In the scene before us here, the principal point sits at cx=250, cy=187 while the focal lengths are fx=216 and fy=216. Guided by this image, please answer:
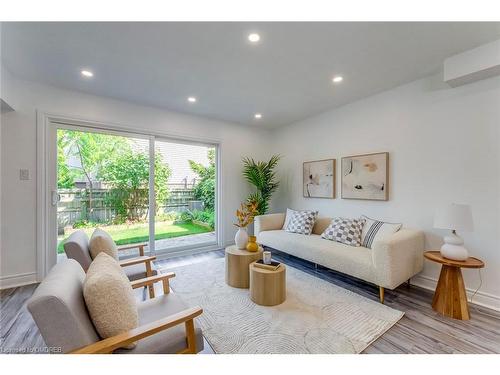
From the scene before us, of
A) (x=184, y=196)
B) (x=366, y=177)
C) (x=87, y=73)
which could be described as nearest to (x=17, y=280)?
(x=184, y=196)

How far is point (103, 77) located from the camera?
8.68 feet

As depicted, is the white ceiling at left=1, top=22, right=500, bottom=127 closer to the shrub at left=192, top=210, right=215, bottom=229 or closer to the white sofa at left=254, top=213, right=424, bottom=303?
the white sofa at left=254, top=213, right=424, bottom=303

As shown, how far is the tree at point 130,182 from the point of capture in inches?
135

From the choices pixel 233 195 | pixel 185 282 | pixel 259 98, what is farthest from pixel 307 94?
pixel 185 282

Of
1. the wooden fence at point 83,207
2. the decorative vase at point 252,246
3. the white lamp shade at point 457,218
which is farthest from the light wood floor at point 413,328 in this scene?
the decorative vase at point 252,246

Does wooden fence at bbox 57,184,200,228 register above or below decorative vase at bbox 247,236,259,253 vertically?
above

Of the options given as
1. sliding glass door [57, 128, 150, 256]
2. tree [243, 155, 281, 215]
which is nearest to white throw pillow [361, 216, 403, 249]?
tree [243, 155, 281, 215]

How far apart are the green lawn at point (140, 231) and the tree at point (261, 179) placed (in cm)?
145

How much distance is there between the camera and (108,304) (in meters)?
1.11

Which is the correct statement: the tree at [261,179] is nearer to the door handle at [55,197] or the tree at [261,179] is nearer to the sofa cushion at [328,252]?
the sofa cushion at [328,252]

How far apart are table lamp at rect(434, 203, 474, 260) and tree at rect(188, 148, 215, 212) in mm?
3492

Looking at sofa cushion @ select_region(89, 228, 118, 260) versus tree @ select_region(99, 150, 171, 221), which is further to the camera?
tree @ select_region(99, 150, 171, 221)

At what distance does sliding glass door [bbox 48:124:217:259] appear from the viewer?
10.2 feet

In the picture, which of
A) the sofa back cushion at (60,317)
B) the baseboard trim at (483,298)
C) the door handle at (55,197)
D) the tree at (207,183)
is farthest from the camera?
the tree at (207,183)
